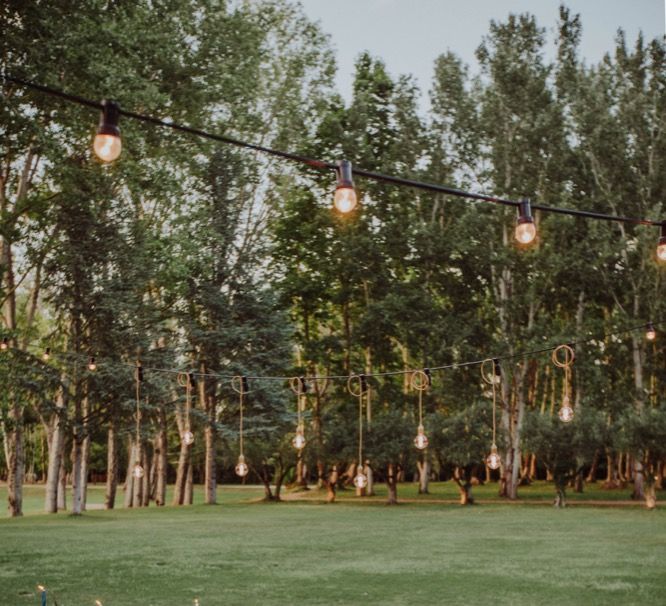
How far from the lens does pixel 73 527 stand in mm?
25391

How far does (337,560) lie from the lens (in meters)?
16.4

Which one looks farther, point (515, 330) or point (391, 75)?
point (391, 75)

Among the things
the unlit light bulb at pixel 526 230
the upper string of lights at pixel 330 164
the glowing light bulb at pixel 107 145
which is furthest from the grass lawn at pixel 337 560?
the glowing light bulb at pixel 107 145

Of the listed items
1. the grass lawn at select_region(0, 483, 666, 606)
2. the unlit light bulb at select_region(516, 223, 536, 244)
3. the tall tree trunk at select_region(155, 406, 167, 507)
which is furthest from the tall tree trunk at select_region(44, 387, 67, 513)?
the unlit light bulb at select_region(516, 223, 536, 244)

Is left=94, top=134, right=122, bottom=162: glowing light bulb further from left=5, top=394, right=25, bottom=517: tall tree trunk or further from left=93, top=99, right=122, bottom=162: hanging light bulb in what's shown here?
left=5, top=394, right=25, bottom=517: tall tree trunk

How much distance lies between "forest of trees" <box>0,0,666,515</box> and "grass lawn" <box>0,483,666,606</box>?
20.5 ft

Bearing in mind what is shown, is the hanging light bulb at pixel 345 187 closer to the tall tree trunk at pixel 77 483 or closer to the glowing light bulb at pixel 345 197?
the glowing light bulb at pixel 345 197

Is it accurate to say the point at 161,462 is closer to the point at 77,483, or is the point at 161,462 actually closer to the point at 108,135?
the point at 77,483

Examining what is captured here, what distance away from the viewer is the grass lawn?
12.2m

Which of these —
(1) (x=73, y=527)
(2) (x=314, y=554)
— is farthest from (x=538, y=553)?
(1) (x=73, y=527)

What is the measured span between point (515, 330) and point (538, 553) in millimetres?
22428

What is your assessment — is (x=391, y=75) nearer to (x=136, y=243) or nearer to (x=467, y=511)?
(x=136, y=243)

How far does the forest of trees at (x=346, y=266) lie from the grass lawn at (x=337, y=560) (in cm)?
626

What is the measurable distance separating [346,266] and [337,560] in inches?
1031
